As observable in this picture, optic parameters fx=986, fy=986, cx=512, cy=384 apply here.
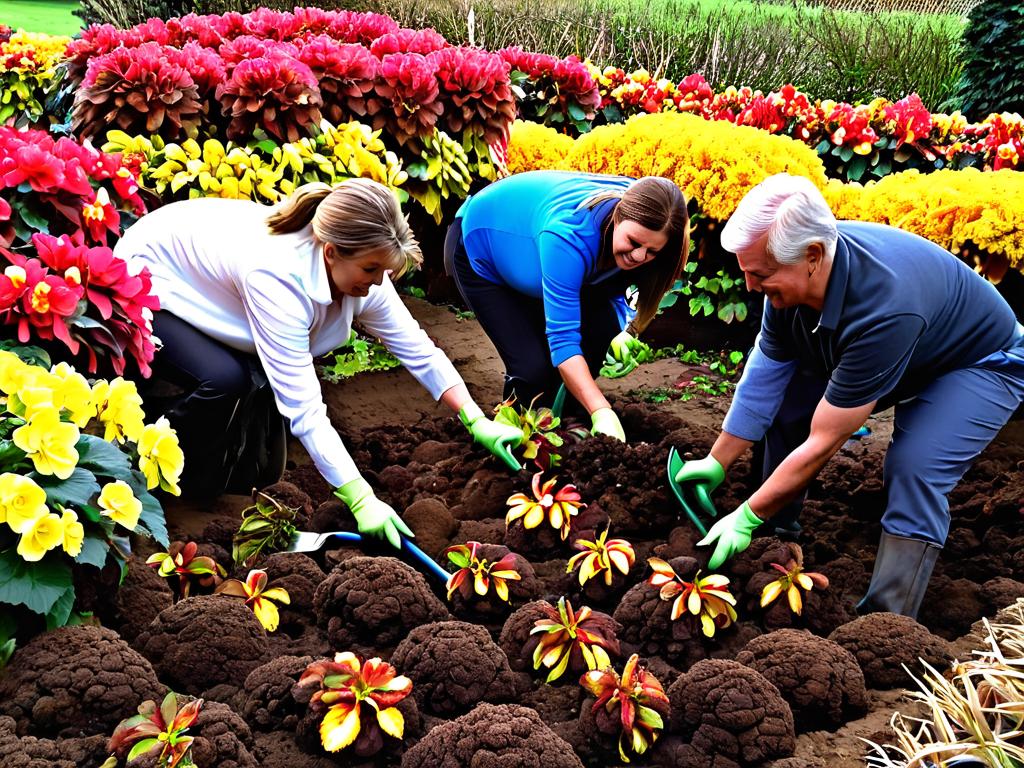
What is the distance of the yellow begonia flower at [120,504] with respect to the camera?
2111 millimetres

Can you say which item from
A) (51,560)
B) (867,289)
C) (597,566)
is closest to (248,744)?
(51,560)

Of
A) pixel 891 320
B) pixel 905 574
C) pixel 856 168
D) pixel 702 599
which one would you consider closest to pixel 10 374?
pixel 702 599

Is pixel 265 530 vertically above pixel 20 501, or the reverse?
pixel 20 501

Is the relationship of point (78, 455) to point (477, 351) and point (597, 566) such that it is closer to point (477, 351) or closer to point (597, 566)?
point (597, 566)

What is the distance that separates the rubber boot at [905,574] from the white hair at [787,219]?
92 cm

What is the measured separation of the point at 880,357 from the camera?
2.66m

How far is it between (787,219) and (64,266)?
196cm

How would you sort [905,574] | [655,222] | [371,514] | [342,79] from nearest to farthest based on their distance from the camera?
[905,574] → [371,514] → [655,222] → [342,79]

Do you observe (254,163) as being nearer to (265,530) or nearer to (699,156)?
(265,530)

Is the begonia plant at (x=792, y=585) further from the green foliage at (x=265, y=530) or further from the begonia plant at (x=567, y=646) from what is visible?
the green foliage at (x=265, y=530)

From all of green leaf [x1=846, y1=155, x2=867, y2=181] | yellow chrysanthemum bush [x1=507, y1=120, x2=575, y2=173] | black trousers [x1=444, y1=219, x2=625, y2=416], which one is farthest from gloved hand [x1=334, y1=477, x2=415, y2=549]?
green leaf [x1=846, y1=155, x2=867, y2=181]

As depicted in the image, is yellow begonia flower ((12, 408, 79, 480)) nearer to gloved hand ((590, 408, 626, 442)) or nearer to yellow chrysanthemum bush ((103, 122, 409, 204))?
gloved hand ((590, 408, 626, 442))

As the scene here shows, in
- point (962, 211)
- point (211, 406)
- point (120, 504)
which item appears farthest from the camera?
point (962, 211)

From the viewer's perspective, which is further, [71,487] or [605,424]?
[605,424]
